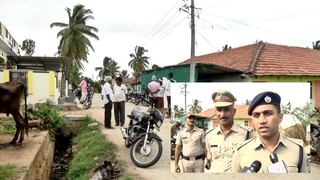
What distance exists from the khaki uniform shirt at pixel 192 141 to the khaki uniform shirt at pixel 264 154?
397 millimetres

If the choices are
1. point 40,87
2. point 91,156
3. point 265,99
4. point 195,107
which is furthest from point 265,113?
point 40,87

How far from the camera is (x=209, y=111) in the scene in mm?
5066

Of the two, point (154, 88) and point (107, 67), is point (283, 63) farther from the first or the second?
point (107, 67)

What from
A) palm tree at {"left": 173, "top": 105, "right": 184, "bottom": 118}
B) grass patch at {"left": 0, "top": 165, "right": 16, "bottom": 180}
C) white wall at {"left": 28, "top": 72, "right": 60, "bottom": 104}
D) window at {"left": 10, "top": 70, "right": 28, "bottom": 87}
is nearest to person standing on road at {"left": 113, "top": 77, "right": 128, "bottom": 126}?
grass patch at {"left": 0, "top": 165, "right": 16, "bottom": 180}

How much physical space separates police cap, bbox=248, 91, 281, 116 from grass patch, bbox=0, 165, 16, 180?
3615 millimetres

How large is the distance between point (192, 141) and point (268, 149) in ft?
2.56

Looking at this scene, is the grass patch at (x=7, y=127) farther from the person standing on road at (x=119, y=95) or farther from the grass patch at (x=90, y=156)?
the person standing on road at (x=119, y=95)

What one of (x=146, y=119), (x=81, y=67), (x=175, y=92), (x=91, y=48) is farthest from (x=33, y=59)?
(x=175, y=92)

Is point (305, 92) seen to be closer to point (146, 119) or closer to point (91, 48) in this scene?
point (146, 119)

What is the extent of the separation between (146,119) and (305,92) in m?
4.23

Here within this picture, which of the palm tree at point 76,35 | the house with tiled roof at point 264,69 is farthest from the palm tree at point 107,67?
the house with tiled roof at point 264,69

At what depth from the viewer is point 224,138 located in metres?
4.91

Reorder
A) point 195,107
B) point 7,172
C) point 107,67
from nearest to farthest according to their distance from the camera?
point 195,107
point 7,172
point 107,67

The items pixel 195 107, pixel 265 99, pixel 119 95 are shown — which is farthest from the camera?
pixel 119 95
